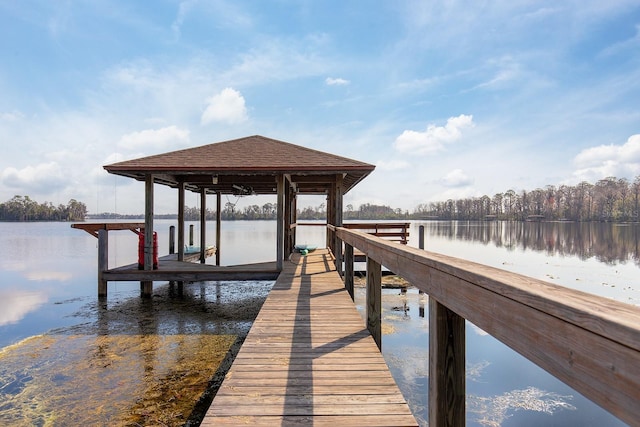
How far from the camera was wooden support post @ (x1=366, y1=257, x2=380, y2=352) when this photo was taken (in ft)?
13.5

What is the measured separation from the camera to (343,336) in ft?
12.9

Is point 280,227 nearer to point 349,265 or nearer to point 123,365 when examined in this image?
point 349,265

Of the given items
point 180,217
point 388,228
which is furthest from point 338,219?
point 388,228

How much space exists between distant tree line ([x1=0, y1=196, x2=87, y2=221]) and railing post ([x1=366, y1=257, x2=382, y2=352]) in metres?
126

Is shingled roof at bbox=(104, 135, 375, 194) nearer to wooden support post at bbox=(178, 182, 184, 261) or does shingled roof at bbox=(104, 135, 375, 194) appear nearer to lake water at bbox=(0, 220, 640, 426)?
wooden support post at bbox=(178, 182, 184, 261)

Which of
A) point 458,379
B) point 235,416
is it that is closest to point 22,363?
point 235,416

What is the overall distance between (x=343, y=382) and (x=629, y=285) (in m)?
18.3

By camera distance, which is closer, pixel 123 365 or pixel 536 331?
pixel 536 331

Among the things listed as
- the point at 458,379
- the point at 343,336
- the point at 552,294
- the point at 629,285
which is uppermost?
the point at 552,294

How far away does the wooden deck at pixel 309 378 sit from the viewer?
232 centimetres

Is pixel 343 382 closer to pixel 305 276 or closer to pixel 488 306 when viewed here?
pixel 488 306

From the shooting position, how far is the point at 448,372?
5.31 ft

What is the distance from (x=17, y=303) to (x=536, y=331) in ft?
48.2

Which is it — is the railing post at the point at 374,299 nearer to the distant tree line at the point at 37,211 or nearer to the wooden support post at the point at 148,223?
the wooden support post at the point at 148,223
